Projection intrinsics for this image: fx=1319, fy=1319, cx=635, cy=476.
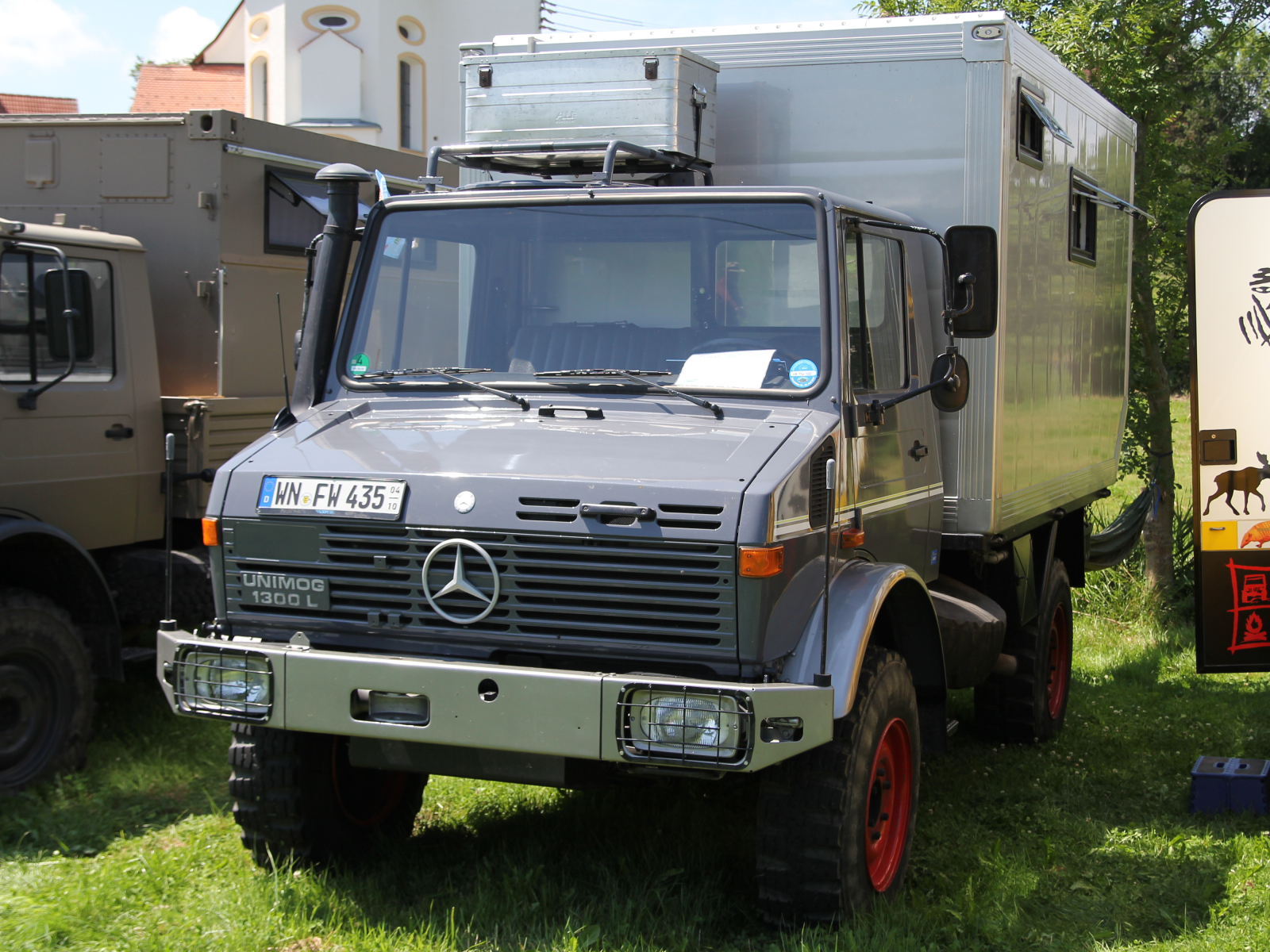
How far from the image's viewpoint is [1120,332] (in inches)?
327

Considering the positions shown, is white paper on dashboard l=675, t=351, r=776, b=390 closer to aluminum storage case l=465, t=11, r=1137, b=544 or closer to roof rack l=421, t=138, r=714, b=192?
roof rack l=421, t=138, r=714, b=192

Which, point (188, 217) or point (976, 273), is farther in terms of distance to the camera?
point (188, 217)

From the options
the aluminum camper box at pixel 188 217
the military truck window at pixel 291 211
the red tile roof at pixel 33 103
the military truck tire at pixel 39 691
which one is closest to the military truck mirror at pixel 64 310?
the aluminum camper box at pixel 188 217

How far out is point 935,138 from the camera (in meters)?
5.40

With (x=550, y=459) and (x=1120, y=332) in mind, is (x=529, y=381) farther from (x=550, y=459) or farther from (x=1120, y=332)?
(x=1120, y=332)

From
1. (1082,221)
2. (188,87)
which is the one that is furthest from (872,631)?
(188,87)

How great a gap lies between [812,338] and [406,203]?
5.22 ft

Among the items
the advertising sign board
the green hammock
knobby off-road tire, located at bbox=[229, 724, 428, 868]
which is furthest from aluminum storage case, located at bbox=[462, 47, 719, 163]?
the green hammock

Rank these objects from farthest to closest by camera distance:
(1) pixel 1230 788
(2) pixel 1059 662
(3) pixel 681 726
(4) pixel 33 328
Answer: (2) pixel 1059 662, (4) pixel 33 328, (1) pixel 1230 788, (3) pixel 681 726

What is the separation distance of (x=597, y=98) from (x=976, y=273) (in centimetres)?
162

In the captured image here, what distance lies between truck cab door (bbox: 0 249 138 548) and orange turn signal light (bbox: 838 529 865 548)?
3719 millimetres

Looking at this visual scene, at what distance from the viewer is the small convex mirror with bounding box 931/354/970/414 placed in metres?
4.66

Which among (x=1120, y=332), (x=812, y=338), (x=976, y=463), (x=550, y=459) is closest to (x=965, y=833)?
(x=976, y=463)

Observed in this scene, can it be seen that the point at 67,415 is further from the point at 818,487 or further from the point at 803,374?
the point at 818,487
